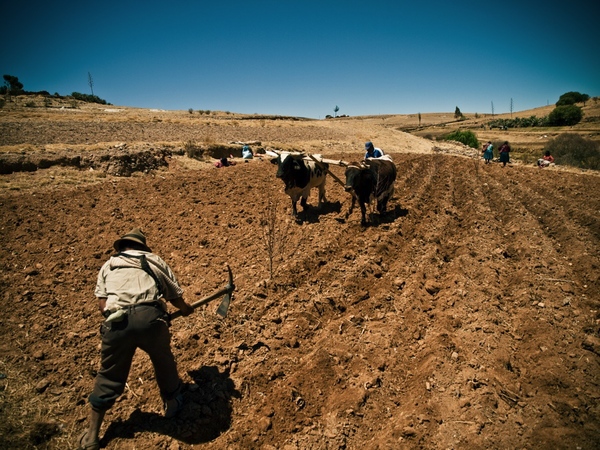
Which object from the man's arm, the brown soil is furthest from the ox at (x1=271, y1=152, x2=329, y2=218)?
the man's arm

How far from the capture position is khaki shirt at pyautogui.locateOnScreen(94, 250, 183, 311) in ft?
9.84

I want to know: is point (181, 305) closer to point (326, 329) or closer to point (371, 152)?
point (326, 329)

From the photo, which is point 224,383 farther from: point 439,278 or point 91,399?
point 439,278

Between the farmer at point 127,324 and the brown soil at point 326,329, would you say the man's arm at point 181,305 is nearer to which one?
the farmer at point 127,324

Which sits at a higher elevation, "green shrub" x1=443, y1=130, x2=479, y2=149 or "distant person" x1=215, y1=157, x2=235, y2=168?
"green shrub" x1=443, y1=130, x2=479, y2=149

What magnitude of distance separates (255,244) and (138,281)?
4381mm

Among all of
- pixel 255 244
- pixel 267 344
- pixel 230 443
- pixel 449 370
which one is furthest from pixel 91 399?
pixel 255 244

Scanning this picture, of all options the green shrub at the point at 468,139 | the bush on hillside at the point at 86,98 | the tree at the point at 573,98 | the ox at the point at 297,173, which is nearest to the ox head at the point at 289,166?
the ox at the point at 297,173

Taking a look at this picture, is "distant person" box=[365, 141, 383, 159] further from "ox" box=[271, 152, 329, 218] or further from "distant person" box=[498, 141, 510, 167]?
"distant person" box=[498, 141, 510, 167]

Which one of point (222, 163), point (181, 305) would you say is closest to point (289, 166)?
point (181, 305)

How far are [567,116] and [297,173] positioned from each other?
7962 cm

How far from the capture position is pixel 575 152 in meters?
25.2

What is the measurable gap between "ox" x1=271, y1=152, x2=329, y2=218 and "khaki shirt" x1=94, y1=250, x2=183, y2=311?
5449 millimetres

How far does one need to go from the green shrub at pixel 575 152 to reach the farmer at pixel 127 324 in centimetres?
2817
